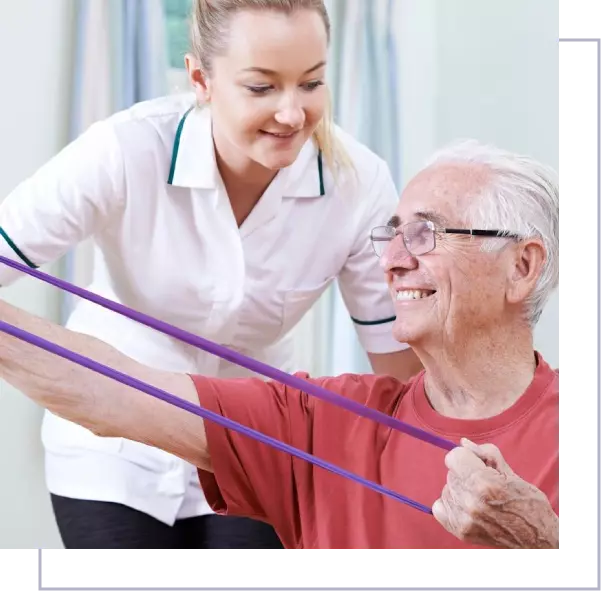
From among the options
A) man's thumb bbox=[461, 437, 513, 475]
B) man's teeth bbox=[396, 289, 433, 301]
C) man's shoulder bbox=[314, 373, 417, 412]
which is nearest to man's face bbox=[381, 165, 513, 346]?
man's teeth bbox=[396, 289, 433, 301]

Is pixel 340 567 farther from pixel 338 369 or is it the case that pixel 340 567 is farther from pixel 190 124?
pixel 190 124

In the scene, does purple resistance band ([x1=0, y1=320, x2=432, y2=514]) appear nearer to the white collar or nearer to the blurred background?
the blurred background

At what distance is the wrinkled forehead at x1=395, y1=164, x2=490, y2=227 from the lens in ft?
5.47

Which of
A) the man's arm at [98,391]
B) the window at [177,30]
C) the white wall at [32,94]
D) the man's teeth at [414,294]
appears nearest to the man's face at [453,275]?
the man's teeth at [414,294]

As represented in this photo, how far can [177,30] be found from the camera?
1.80 m

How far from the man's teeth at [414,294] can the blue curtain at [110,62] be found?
1.75 ft

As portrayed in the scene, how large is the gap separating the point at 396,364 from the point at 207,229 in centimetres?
40

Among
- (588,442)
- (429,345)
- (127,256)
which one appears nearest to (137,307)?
(127,256)

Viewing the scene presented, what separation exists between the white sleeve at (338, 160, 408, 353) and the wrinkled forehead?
150 mm

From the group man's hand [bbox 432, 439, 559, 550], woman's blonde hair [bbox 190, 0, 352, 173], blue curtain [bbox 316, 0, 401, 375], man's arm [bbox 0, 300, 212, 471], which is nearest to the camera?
man's hand [bbox 432, 439, 559, 550]

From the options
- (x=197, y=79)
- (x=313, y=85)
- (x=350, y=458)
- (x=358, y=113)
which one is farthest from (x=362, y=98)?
(x=350, y=458)

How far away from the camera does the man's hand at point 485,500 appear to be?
A: 4.72ft

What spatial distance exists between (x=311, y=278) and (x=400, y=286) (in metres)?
0.24

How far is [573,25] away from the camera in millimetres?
1882
